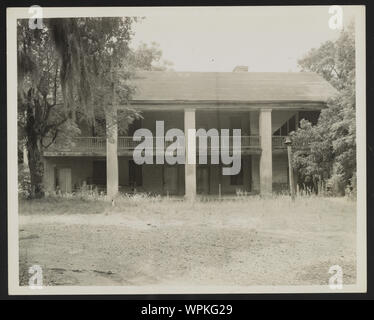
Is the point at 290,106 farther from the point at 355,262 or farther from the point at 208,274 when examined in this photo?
the point at 208,274

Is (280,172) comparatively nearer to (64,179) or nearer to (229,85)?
(229,85)

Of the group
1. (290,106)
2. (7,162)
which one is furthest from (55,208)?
(290,106)

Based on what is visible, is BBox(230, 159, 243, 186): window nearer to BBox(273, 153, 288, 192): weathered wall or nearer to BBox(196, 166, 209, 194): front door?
BBox(196, 166, 209, 194): front door

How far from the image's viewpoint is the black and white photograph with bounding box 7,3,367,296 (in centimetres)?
535

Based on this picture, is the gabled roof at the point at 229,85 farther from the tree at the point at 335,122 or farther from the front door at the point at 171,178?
the front door at the point at 171,178

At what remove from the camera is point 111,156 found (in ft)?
19.2

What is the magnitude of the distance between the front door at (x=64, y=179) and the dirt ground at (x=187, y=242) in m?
0.19

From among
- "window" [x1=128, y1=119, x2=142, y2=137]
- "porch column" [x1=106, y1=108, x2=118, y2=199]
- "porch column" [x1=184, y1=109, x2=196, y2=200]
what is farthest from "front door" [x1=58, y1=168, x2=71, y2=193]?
"porch column" [x1=184, y1=109, x2=196, y2=200]

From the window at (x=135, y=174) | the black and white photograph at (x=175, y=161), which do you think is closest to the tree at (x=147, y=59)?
the black and white photograph at (x=175, y=161)

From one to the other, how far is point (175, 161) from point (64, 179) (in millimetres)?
1644

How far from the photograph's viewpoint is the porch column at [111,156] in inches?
230

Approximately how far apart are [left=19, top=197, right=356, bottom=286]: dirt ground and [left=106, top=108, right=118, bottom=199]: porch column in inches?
11.2
